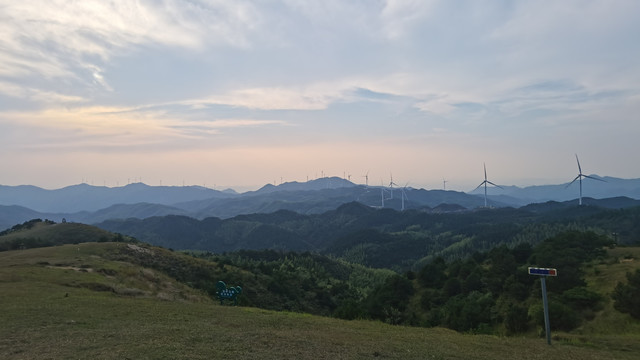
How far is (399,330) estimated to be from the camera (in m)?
24.2

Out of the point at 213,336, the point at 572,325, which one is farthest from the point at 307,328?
the point at 572,325

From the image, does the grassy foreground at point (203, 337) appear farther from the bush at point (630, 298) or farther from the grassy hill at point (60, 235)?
the grassy hill at point (60, 235)

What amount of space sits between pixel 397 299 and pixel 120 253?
142ft

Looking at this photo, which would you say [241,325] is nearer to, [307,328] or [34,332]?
[307,328]

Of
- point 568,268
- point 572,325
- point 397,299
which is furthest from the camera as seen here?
point 397,299

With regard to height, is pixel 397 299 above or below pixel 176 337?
below

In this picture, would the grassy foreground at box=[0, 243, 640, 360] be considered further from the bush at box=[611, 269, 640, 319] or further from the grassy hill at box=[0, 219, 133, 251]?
the grassy hill at box=[0, 219, 133, 251]

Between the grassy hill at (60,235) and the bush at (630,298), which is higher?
the bush at (630,298)

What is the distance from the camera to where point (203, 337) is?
749 inches

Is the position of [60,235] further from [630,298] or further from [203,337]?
[630,298]

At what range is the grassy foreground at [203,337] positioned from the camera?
16.9m

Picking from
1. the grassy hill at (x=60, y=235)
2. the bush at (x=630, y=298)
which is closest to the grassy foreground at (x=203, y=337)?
the bush at (x=630, y=298)

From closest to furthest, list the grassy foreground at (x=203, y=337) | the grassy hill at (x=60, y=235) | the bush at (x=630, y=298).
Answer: the grassy foreground at (x=203, y=337), the bush at (x=630, y=298), the grassy hill at (x=60, y=235)

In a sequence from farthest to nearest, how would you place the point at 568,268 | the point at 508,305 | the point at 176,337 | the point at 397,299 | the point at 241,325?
the point at 397,299, the point at 568,268, the point at 508,305, the point at 241,325, the point at 176,337
